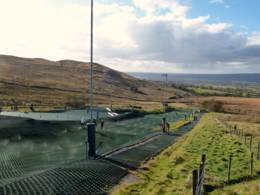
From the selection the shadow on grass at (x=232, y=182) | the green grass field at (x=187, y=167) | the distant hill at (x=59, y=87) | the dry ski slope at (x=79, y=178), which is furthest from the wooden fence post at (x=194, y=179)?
the distant hill at (x=59, y=87)

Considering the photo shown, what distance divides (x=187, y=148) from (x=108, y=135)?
22.0 feet

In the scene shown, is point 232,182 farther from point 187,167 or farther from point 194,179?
point 194,179

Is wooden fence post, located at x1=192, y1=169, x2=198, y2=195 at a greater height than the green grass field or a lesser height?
greater

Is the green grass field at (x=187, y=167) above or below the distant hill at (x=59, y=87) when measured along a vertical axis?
below

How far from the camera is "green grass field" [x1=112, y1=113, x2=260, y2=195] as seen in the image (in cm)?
1511

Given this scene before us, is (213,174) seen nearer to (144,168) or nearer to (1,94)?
(144,168)

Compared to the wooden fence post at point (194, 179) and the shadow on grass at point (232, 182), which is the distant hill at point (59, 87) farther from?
the wooden fence post at point (194, 179)

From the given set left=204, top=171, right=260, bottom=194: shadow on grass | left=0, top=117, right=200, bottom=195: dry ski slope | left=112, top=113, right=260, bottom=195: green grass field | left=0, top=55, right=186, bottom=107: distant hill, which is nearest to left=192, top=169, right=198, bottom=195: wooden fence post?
left=112, top=113, right=260, bottom=195: green grass field

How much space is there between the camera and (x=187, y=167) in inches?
742

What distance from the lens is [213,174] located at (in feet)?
58.2

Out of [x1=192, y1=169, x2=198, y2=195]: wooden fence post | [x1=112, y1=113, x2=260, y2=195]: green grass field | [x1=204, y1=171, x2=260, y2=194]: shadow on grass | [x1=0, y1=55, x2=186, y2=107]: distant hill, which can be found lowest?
[x1=204, y1=171, x2=260, y2=194]: shadow on grass

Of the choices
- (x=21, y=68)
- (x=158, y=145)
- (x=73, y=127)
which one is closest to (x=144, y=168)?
(x=158, y=145)

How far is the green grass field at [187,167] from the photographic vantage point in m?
15.1

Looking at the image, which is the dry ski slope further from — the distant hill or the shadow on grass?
the distant hill
